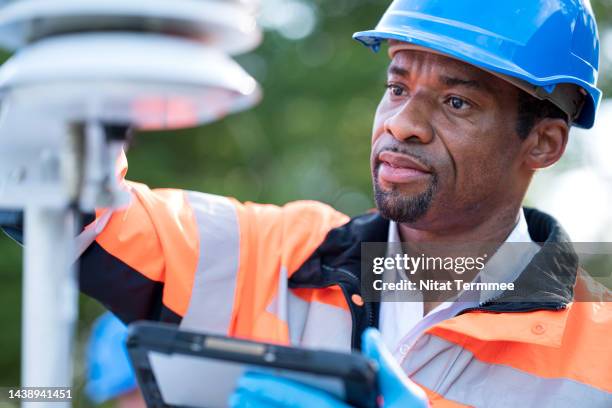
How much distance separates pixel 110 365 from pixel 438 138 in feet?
6.57

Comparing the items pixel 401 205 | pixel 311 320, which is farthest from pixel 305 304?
pixel 401 205

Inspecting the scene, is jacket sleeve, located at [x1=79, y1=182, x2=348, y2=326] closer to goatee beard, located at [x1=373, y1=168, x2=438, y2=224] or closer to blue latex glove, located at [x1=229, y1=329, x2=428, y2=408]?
goatee beard, located at [x1=373, y1=168, x2=438, y2=224]

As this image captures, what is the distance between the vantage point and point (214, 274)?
7.02ft

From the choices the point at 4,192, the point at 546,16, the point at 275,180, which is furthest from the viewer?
the point at 275,180

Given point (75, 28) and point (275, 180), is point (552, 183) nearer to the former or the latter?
point (275, 180)

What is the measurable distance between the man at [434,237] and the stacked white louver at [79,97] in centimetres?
83

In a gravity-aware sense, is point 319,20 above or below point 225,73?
above

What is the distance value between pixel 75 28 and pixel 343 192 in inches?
270

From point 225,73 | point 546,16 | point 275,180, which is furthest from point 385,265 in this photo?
point 275,180

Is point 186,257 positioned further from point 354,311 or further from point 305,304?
point 354,311

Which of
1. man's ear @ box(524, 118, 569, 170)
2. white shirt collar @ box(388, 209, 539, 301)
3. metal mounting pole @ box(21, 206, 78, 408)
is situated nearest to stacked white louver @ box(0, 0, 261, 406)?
metal mounting pole @ box(21, 206, 78, 408)

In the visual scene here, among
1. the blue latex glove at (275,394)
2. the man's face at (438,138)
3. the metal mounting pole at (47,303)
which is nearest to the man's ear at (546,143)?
the man's face at (438,138)

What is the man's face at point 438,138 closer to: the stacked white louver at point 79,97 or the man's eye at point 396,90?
the man's eye at point 396,90

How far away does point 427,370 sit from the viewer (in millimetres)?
2053
